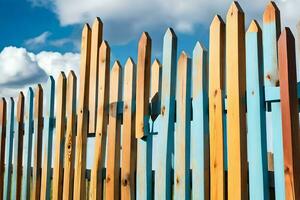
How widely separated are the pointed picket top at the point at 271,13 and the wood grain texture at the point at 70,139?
2148mm

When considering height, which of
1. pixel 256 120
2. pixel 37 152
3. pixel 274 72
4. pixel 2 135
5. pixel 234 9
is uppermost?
pixel 234 9

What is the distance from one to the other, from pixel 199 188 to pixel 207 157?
0.20m

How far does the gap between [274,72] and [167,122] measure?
860 mm

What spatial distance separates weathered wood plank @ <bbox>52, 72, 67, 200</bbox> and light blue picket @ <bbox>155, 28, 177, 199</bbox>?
141 centimetres

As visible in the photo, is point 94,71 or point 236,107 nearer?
point 236,107

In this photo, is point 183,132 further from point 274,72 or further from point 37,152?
point 37,152

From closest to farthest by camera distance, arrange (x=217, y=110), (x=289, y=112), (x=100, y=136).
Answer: (x=289, y=112) < (x=217, y=110) < (x=100, y=136)

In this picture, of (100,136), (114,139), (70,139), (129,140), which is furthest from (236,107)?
(70,139)

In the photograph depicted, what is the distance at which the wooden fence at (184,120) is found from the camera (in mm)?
2930

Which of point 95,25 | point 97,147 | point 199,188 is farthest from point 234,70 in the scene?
point 95,25

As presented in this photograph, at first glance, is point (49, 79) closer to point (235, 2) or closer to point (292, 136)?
point (235, 2)

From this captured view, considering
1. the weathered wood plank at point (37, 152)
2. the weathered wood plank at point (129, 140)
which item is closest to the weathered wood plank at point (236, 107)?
the weathered wood plank at point (129, 140)

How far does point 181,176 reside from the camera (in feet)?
11.0

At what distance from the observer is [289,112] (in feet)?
9.22
